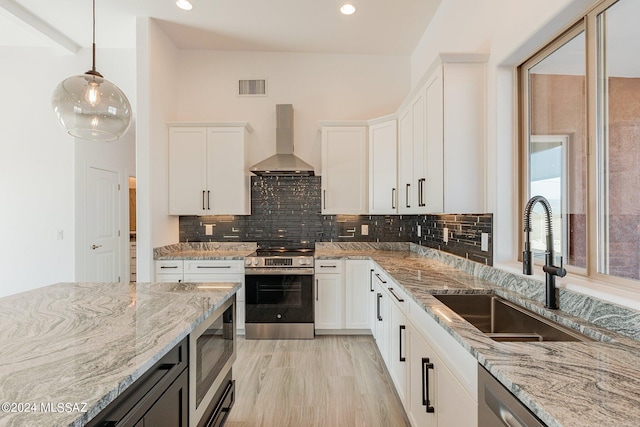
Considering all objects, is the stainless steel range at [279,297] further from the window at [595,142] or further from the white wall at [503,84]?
the window at [595,142]

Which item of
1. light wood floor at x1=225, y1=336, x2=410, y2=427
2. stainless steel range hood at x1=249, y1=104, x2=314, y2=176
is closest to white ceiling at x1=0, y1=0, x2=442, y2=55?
stainless steel range hood at x1=249, y1=104, x2=314, y2=176

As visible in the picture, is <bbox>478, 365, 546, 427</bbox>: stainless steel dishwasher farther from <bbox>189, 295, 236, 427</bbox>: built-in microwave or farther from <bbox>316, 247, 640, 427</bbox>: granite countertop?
<bbox>189, 295, 236, 427</bbox>: built-in microwave

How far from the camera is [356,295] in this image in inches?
130

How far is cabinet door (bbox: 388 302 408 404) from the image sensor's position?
1909mm

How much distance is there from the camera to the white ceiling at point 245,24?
2867mm

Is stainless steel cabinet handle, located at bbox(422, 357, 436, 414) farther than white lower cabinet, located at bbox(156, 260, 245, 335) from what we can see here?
No

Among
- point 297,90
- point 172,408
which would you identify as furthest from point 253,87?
point 172,408

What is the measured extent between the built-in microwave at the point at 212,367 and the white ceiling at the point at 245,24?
2.79 metres

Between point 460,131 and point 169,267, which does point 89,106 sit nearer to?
point 169,267

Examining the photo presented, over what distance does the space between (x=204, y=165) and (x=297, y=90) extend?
150 cm

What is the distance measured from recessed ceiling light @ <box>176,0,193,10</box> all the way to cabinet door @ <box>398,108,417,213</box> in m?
2.30

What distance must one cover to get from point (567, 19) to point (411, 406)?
2.22 m

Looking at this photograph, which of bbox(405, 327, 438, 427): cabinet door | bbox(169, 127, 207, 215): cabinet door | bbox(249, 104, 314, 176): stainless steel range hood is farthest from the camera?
bbox(249, 104, 314, 176): stainless steel range hood

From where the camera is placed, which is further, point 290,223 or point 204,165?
point 290,223
